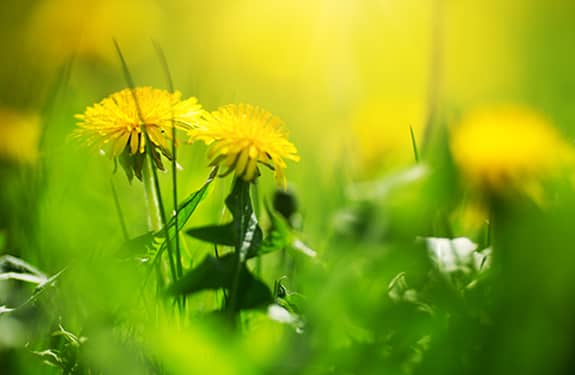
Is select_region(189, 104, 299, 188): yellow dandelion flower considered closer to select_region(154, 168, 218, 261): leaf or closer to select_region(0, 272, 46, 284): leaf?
select_region(154, 168, 218, 261): leaf

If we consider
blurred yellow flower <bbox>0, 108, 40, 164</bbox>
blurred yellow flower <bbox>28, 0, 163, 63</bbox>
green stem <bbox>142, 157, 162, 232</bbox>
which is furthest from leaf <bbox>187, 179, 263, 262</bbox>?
blurred yellow flower <bbox>28, 0, 163, 63</bbox>

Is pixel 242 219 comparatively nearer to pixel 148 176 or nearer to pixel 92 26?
pixel 148 176

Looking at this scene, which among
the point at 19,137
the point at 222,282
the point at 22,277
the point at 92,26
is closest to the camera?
the point at 222,282

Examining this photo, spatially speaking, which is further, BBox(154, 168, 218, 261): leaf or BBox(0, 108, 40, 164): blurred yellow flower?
BBox(0, 108, 40, 164): blurred yellow flower

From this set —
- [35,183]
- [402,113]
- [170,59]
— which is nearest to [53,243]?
[35,183]

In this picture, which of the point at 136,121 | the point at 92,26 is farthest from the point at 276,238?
the point at 92,26

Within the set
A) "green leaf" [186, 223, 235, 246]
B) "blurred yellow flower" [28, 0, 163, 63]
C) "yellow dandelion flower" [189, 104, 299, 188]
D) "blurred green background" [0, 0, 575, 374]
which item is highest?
"blurred yellow flower" [28, 0, 163, 63]

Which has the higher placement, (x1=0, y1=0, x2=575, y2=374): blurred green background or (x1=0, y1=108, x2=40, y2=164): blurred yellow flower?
(x1=0, y1=108, x2=40, y2=164): blurred yellow flower
